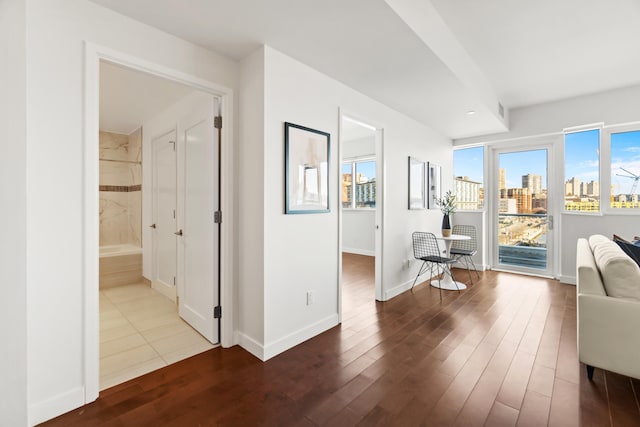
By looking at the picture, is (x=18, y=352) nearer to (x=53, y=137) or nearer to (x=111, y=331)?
(x=53, y=137)

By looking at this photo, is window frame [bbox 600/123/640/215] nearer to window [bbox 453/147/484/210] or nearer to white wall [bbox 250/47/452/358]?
window [bbox 453/147/484/210]

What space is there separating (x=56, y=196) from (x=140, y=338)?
5.13 feet

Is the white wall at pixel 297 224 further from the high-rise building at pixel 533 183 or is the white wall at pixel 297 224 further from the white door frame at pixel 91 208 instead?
the high-rise building at pixel 533 183

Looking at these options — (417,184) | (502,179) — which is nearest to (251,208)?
(417,184)

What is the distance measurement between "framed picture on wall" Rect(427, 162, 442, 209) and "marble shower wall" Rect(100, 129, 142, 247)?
15.5 feet

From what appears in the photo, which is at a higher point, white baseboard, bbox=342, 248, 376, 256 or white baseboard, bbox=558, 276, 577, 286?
white baseboard, bbox=342, 248, 376, 256

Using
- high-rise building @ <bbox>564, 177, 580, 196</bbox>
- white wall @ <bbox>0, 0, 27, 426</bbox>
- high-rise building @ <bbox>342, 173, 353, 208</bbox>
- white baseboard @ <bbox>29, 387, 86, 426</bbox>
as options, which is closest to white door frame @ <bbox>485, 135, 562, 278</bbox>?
high-rise building @ <bbox>564, 177, 580, 196</bbox>

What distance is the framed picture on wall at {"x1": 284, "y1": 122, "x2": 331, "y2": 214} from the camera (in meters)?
2.39

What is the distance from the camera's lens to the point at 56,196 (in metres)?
1.63

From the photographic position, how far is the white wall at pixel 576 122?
12.6 feet

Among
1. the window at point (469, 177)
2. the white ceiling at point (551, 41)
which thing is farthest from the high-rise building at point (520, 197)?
the white ceiling at point (551, 41)

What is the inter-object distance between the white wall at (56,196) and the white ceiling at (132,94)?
726 millimetres

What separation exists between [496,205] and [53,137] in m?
5.83

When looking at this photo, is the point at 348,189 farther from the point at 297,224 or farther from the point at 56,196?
the point at 56,196
